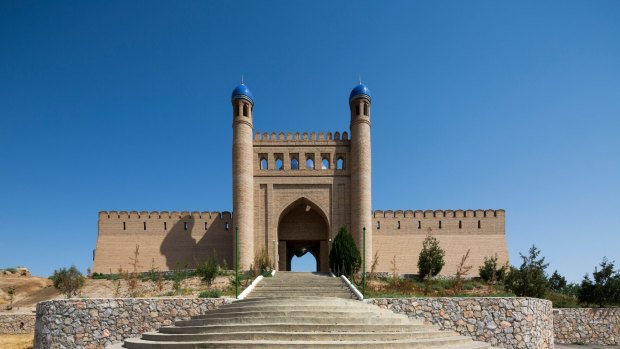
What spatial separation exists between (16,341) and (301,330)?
1157 cm

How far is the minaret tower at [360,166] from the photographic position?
2283cm

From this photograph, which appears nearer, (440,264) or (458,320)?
(458,320)

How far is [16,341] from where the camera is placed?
561 inches

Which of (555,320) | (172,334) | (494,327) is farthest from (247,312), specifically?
(555,320)

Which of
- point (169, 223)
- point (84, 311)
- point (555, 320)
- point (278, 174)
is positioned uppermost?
point (278, 174)

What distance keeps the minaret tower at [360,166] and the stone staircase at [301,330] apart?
532 inches

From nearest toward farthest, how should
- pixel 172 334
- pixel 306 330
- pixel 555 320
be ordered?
pixel 306 330 → pixel 172 334 → pixel 555 320

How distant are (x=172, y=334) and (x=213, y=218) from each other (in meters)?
16.6

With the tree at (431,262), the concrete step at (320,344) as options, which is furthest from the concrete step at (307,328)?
the tree at (431,262)

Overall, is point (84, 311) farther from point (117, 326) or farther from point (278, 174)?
point (278, 174)

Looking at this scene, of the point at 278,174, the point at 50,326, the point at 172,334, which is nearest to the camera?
the point at 172,334

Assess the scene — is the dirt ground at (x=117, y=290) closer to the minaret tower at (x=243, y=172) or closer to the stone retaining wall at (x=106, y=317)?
the stone retaining wall at (x=106, y=317)

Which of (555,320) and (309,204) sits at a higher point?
(309,204)

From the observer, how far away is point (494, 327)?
11430mm
